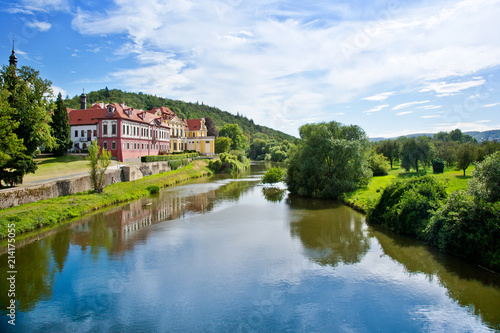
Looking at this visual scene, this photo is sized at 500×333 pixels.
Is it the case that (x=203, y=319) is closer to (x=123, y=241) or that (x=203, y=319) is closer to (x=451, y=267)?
(x=123, y=241)

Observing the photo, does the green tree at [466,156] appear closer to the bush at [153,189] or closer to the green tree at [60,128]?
the bush at [153,189]

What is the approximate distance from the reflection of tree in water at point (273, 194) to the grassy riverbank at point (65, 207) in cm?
1229

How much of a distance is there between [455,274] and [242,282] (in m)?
8.49

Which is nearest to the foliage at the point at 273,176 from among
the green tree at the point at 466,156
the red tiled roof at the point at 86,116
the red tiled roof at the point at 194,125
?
the green tree at the point at 466,156

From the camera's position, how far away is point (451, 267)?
42.7 feet

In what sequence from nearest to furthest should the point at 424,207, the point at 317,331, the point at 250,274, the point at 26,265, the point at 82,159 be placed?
1. the point at 317,331
2. the point at 250,274
3. the point at 26,265
4. the point at 424,207
5. the point at 82,159

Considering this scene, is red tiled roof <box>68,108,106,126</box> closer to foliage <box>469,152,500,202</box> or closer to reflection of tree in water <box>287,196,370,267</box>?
reflection of tree in water <box>287,196,370,267</box>

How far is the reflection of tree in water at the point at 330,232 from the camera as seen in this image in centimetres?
1472

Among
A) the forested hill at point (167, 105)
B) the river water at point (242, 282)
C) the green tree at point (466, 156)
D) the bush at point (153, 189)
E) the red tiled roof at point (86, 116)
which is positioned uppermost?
the forested hill at point (167, 105)

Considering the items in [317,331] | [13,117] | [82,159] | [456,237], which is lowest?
[317,331]

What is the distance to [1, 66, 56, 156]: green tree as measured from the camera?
2250 cm

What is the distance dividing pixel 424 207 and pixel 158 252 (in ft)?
45.6

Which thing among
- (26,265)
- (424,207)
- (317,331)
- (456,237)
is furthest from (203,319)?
(424,207)

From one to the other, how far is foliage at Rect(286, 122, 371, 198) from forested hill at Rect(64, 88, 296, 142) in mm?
46205
